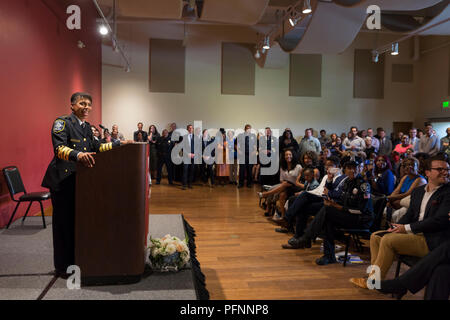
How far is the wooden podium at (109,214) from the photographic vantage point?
2.19m

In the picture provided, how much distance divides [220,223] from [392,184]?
253 centimetres

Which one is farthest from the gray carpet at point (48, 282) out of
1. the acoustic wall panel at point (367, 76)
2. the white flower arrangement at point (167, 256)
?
the acoustic wall panel at point (367, 76)

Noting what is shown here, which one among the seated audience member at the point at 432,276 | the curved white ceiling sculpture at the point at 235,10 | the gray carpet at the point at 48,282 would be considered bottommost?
the gray carpet at the point at 48,282

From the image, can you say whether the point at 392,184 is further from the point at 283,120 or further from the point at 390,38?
the point at 390,38

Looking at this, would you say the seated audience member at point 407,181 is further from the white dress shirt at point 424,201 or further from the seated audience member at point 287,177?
the white dress shirt at point 424,201

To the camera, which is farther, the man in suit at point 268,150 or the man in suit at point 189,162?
the man in suit at point 268,150

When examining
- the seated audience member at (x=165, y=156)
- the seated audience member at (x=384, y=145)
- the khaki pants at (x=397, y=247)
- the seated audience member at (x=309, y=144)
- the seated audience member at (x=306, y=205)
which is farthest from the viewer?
the seated audience member at (x=384, y=145)

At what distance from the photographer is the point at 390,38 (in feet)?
37.5

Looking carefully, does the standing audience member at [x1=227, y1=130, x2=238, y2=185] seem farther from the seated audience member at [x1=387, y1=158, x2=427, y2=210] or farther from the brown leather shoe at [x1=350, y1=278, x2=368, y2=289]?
the brown leather shoe at [x1=350, y1=278, x2=368, y2=289]

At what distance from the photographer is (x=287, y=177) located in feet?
17.3

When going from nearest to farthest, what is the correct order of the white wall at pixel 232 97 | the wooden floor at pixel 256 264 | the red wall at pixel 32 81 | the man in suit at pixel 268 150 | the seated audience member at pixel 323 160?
the wooden floor at pixel 256 264
the red wall at pixel 32 81
the seated audience member at pixel 323 160
the man in suit at pixel 268 150
the white wall at pixel 232 97

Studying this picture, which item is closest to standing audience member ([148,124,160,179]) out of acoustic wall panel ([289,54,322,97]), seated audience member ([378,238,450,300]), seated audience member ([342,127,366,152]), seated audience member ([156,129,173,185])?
seated audience member ([156,129,173,185])

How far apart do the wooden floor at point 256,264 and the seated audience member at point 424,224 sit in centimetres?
44

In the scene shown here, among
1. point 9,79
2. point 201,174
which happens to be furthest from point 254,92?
point 9,79
